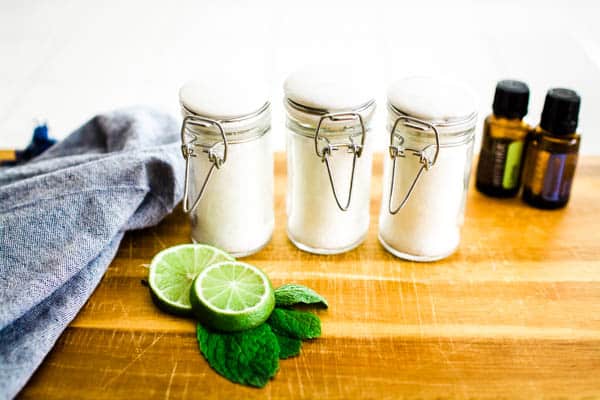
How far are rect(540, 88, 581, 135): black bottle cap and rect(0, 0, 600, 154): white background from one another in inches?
18.3

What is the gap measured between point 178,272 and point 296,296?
171 millimetres

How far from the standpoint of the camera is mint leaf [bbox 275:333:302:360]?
907 millimetres

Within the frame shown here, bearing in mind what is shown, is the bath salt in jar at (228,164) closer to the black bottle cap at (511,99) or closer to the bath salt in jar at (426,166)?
the bath salt in jar at (426,166)

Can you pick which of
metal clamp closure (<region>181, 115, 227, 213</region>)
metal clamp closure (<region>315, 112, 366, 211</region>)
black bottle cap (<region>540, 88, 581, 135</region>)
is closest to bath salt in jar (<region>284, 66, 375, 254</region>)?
metal clamp closure (<region>315, 112, 366, 211</region>)

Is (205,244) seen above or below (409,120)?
below

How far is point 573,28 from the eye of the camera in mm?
1939

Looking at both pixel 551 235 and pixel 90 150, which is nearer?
pixel 551 235

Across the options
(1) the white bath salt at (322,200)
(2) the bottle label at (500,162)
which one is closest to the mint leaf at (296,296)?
(1) the white bath salt at (322,200)

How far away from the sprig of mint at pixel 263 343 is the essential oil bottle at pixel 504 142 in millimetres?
437

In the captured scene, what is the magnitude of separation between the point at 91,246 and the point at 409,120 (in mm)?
478

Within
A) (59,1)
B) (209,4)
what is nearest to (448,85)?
(209,4)

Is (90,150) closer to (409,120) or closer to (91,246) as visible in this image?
(91,246)

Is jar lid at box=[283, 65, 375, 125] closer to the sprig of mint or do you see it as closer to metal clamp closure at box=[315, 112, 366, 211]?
metal clamp closure at box=[315, 112, 366, 211]

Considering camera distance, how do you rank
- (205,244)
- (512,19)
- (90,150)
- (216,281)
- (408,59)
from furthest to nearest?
(512,19)
(408,59)
(90,150)
(205,244)
(216,281)
